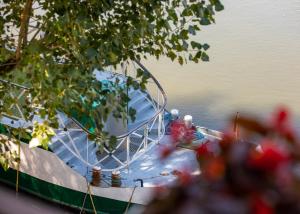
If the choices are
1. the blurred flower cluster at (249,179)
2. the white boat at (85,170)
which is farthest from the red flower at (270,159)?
the white boat at (85,170)

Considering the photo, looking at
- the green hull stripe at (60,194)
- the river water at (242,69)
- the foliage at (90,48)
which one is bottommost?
the green hull stripe at (60,194)

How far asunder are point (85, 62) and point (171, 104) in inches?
236

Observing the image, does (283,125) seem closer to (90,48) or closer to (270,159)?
(270,159)

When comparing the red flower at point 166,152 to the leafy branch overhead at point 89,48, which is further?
the leafy branch overhead at point 89,48

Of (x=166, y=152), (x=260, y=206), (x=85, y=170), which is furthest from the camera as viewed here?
(x=85, y=170)

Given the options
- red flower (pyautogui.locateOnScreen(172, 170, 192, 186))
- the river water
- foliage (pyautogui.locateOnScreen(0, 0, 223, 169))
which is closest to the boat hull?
foliage (pyautogui.locateOnScreen(0, 0, 223, 169))

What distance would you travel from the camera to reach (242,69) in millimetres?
9289

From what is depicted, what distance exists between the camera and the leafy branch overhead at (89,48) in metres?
2.32

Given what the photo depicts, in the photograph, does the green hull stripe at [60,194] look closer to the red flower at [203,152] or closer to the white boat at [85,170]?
the white boat at [85,170]

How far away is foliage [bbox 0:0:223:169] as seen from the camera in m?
2.32

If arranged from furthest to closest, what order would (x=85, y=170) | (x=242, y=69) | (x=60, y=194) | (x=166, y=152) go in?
(x=242, y=69), (x=60, y=194), (x=85, y=170), (x=166, y=152)

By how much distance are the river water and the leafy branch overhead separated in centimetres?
509

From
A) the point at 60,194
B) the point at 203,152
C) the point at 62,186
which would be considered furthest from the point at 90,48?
the point at 60,194

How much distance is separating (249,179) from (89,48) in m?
1.91
